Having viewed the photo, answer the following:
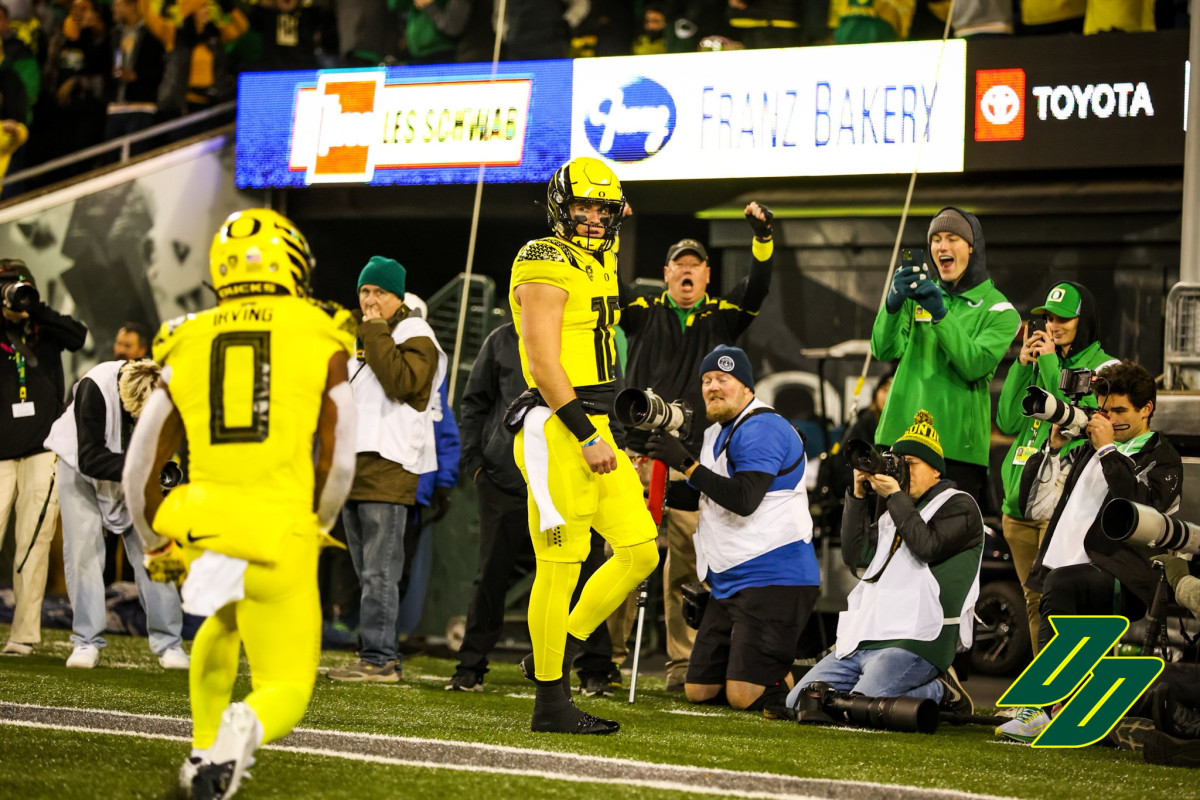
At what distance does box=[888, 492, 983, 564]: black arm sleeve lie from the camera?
5.89m

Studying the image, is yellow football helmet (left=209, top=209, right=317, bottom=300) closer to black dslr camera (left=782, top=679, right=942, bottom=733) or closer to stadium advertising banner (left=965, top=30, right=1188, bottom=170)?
black dslr camera (left=782, top=679, right=942, bottom=733)

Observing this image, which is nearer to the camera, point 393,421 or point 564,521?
point 564,521

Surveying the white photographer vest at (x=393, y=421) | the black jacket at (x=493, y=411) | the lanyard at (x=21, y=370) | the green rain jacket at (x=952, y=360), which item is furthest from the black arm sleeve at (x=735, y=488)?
the lanyard at (x=21, y=370)

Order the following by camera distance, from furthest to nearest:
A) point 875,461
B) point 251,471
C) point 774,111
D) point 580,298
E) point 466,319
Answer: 1. point 466,319
2. point 774,111
3. point 875,461
4. point 580,298
5. point 251,471

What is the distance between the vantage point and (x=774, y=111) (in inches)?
400

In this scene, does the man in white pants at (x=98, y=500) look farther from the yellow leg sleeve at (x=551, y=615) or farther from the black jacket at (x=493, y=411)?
the yellow leg sleeve at (x=551, y=615)

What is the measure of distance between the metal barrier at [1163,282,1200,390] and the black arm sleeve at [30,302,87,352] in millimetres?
5691

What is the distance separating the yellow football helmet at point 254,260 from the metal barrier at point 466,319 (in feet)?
22.2

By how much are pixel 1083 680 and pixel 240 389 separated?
10.7ft

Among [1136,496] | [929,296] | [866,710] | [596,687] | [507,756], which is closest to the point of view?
[507,756]

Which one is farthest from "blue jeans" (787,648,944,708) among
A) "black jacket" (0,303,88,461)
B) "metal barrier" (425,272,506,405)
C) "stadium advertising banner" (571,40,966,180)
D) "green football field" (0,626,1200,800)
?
"metal barrier" (425,272,506,405)

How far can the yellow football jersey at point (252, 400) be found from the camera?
3.76m

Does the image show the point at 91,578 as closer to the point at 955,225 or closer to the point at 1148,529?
the point at 955,225

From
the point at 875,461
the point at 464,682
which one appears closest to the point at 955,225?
the point at 875,461
